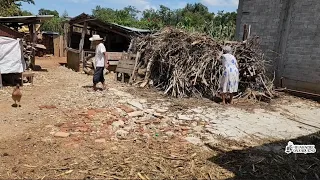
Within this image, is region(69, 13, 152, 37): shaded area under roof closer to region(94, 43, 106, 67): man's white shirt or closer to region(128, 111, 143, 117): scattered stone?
region(94, 43, 106, 67): man's white shirt

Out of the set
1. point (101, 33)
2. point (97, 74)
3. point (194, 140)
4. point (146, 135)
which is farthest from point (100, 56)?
point (101, 33)

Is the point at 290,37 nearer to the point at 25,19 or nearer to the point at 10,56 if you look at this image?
the point at 10,56

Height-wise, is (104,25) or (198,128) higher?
(104,25)

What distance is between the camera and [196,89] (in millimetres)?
9086

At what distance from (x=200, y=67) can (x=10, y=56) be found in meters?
5.81

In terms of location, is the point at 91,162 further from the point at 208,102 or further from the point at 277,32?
the point at 277,32

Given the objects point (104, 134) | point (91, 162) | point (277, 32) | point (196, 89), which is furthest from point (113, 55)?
point (91, 162)

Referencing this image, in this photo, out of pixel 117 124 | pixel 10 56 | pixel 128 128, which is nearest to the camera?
pixel 128 128

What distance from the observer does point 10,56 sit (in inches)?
361

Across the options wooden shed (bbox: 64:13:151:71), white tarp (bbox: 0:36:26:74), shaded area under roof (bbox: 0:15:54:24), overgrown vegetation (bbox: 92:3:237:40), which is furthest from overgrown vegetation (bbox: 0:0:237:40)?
white tarp (bbox: 0:36:26:74)

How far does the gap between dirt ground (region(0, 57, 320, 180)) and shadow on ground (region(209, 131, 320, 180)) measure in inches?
0.6

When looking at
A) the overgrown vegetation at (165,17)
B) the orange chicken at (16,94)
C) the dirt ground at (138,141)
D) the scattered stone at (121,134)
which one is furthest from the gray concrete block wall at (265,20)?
the overgrown vegetation at (165,17)

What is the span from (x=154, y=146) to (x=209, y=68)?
15.5 feet

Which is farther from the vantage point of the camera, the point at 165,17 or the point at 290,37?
the point at 165,17
